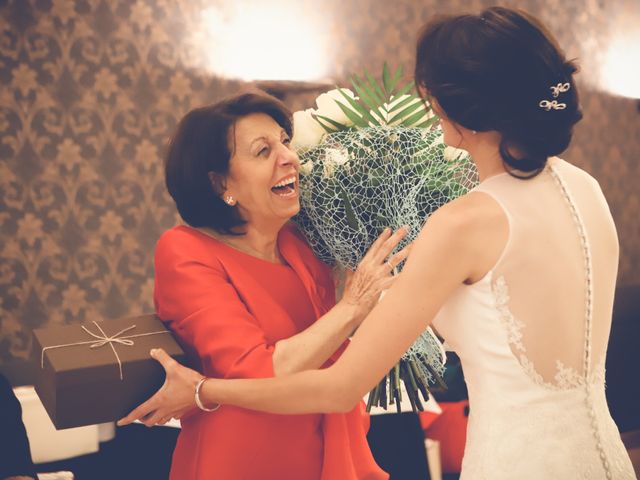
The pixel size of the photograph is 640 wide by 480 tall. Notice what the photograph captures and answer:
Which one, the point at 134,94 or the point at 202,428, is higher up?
the point at 134,94

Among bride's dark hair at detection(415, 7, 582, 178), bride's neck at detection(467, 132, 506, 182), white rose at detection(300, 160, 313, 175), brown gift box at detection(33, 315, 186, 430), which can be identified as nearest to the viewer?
bride's dark hair at detection(415, 7, 582, 178)

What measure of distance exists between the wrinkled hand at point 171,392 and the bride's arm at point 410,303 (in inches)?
10.9

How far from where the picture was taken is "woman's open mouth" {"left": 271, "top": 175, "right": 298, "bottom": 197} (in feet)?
5.56

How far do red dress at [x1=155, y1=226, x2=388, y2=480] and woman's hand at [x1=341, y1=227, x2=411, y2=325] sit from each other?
165mm

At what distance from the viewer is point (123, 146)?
410cm

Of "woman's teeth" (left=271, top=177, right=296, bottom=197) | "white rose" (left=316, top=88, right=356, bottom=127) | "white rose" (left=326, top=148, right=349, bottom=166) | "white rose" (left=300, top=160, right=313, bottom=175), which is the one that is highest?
"white rose" (left=316, top=88, right=356, bottom=127)

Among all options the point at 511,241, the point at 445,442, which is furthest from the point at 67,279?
the point at 511,241

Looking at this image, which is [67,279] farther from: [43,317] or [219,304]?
[219,304]

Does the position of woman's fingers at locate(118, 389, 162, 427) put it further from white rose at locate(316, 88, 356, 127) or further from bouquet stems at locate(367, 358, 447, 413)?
white rose at locate(316, 88, 356, 127)

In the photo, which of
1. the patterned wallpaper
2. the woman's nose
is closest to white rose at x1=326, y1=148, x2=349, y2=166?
the woman's nose

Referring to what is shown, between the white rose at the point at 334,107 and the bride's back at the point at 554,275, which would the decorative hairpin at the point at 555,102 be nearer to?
the bride's back at the point at 554,275

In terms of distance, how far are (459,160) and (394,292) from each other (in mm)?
496

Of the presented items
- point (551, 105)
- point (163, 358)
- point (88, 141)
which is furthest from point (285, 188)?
point (88, 141)

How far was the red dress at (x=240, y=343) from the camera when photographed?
1.53 m
